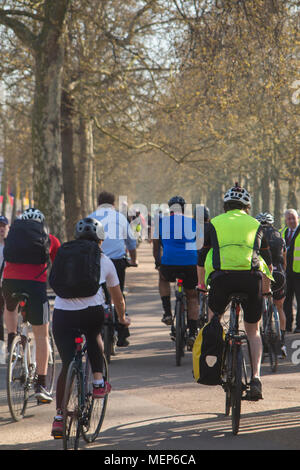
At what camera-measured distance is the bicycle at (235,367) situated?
6.00 metres

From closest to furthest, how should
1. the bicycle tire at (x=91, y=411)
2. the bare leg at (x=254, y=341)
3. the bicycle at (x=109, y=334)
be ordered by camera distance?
1. the bicycle tire at (x=91, y=411)
2. the bare leg at (x=254, y=341)
3. the bicycle at (x=109, y=334)

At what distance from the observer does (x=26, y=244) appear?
696 centimetres

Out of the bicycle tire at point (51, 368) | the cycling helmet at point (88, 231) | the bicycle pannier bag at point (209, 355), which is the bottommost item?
the bicycle tire at point (51, 368)

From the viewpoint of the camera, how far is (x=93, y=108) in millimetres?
22797

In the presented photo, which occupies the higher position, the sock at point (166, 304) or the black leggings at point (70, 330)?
the black leggings at point (70, 330)

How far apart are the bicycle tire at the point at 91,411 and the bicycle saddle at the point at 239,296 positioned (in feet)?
4.09

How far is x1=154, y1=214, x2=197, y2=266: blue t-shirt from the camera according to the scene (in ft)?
33.0

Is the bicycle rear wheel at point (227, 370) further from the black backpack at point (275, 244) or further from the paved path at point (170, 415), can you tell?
the black backpack at point (275, 244)

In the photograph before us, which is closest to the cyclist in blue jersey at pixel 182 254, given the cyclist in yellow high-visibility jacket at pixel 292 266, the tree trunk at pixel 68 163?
the cyclist in yellow high-visibility jacket at pixel 292 266

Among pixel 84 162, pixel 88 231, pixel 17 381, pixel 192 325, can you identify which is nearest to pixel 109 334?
pixel 192 325

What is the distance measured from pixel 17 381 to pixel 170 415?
4.52ft

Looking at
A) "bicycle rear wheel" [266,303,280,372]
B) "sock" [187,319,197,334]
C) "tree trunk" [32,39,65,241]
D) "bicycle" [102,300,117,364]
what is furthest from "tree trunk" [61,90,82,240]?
"bicycle rear wheel" [266,303,280,372]
